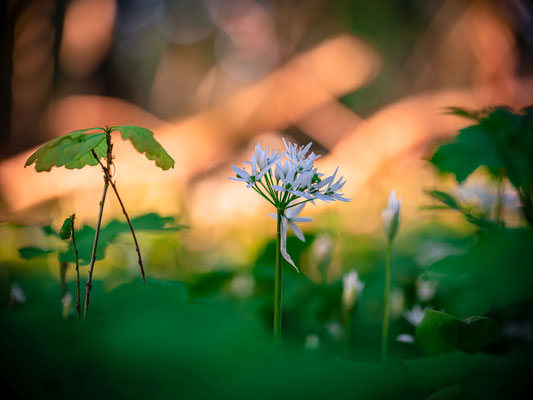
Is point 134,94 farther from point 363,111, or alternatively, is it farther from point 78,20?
point 363,111

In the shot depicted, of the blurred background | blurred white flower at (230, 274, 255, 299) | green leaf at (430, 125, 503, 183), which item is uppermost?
the blurred background

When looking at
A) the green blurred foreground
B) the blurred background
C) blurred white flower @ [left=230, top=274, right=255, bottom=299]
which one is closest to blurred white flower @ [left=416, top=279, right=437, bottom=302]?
the green blurred foreground

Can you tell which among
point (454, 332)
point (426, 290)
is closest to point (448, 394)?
point (454, 332)

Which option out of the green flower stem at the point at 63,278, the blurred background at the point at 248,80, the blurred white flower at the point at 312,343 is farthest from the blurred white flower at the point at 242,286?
the blurred background at the point at 248,80

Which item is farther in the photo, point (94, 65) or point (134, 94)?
point (134, 94)

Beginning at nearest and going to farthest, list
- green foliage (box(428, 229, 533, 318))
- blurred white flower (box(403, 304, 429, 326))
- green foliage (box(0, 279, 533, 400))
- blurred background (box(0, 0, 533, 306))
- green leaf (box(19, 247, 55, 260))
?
green foliage (box(0, 279, 533, 400))
green foliage (box(428, 229, 533, 318))
green leaf (box(19, 247, 55, 260))
blurred white flower (box(403, 304, 429, 326))
blurred background (box(0, 0, 533, 306))

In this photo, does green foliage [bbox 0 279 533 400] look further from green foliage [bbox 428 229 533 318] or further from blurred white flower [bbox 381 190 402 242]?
blurred white flower [bbox 381 190 402 242]

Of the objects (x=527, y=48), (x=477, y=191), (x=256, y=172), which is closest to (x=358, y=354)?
(x=256, y=172)

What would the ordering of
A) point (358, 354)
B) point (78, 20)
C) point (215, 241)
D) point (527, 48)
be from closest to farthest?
point (358, 354) → point (215, 241) → point (78, 20) → point (527, 48)
